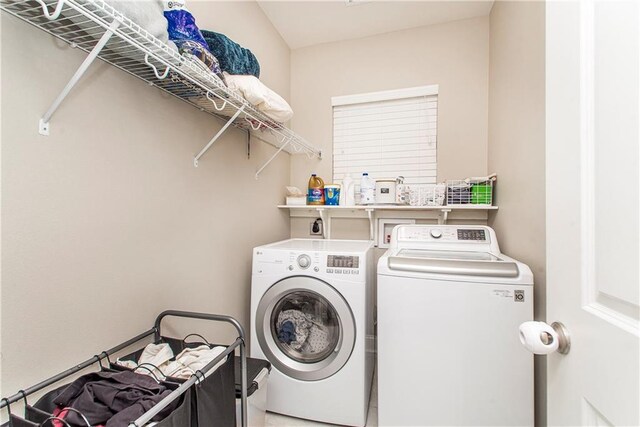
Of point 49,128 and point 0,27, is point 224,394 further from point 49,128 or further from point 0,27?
point 0,27

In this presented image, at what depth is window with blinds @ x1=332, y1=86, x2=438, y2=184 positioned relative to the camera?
2.22m

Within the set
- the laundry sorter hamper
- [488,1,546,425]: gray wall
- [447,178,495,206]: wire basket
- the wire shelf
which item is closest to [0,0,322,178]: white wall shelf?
the wire shelf

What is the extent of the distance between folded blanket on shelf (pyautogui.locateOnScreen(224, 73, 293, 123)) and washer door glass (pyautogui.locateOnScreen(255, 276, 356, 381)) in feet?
2.98

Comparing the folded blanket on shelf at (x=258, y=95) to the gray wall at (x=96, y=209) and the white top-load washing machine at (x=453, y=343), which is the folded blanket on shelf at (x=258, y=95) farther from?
the white top-load washing machine at (x=453, y=343)

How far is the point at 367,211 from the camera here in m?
2.26

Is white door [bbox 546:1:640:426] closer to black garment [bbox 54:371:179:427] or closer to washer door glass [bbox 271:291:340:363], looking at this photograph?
black garment [bbox 54:371:179:427]

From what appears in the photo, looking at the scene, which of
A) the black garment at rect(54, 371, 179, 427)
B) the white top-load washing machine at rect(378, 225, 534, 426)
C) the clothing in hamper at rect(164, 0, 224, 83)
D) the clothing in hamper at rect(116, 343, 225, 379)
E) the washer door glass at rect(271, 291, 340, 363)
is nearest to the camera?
the black garment at rect(54, 371, 179, 427)

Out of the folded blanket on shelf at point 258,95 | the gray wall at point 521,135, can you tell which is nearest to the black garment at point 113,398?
the folded blanket on shelf at point 258,95

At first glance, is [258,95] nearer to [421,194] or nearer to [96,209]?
[96,209]

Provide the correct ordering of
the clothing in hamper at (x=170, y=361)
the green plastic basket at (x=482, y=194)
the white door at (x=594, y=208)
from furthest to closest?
the green plastic basket at (x=482, y=194) → the clothing in hamper at (x=170, y=361) → the white door at (x=594, y=208)

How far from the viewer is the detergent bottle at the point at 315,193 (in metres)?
2.24

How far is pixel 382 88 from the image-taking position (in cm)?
230

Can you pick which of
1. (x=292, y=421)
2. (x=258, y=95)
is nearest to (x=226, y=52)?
(x=258, y=95)

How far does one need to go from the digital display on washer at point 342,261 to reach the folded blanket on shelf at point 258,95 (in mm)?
827
